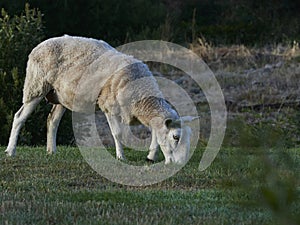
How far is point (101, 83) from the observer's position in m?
7.93

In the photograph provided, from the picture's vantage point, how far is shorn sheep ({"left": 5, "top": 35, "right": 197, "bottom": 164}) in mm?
7871

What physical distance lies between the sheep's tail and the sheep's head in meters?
1.56

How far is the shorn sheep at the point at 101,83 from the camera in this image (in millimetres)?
7871

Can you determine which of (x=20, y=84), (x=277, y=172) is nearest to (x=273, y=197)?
(x=277, y=172)

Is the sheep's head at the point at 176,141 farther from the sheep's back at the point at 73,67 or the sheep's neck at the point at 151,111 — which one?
the sheep's back at the point at 73,67

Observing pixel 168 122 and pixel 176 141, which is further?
pixel 168 122

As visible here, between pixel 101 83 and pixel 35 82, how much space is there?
0.84m

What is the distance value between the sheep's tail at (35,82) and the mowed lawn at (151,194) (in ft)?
2.90

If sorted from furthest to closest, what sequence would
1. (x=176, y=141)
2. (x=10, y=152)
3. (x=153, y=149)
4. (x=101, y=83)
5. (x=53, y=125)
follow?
(x=53, y=125)
(x=10, y=152)
(x=153, y=149)
(x=101, y=83)
(x=176, y=141)

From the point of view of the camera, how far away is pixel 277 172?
5.02 feet

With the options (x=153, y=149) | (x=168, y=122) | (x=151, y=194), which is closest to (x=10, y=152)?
(x=153, y=149)

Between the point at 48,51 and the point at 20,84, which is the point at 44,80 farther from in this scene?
the point at 20,84

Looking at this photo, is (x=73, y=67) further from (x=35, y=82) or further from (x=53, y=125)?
(x=53, y=125)

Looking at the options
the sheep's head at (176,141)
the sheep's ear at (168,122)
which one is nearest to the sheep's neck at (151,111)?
the sheep's ear at (168,122)
